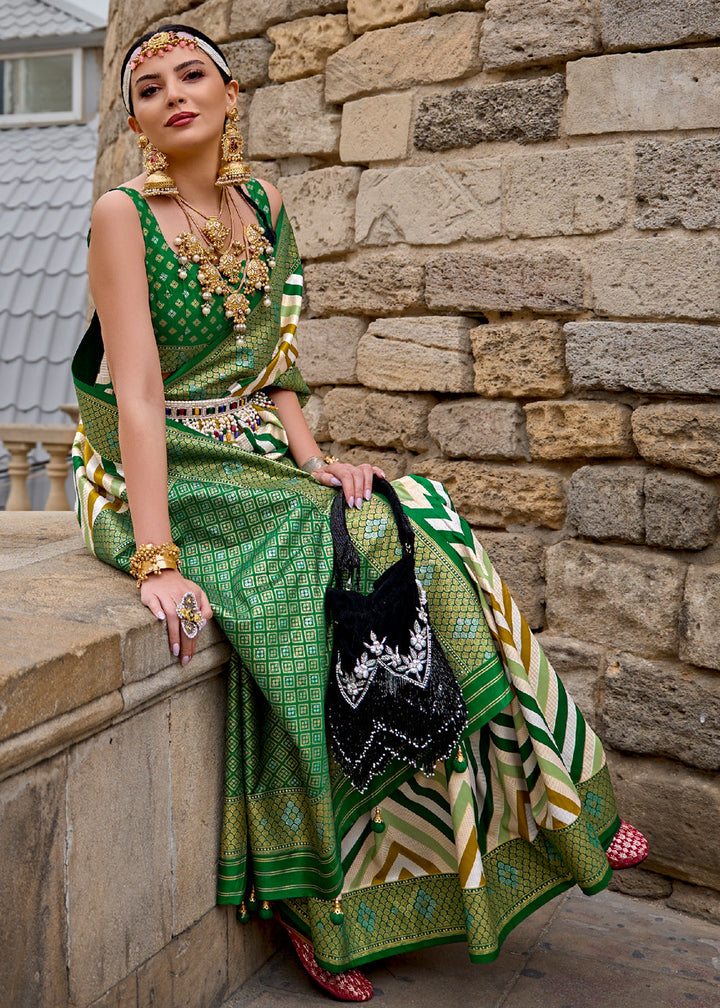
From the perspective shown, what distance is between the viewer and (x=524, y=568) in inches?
106

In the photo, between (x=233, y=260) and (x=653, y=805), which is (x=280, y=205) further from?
(x=653, y=805)

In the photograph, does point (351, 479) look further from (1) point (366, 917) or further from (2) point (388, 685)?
(1) point (366, 917)

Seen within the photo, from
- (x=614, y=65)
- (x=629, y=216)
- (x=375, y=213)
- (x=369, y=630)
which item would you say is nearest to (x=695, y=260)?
(x=629, y=216)

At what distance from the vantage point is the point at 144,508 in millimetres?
1792

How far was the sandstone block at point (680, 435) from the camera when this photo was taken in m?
2.37


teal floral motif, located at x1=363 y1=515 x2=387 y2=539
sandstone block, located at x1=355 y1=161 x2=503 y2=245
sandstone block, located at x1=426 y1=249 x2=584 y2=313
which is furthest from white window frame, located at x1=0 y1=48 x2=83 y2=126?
teal floral motif, located at x1=363 y1=515 x2=387 y2=539

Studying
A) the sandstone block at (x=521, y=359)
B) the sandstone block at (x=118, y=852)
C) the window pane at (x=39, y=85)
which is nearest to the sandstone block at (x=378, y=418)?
the sandstone block at (x=521, y=359)

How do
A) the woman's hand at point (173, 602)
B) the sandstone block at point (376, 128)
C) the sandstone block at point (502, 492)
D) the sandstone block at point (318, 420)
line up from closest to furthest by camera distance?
the woman's hand at point (173, 602), the sandstone block at point (502, 492), the sandstone block at point (376, 128), the sandstone block at point (318, 420)

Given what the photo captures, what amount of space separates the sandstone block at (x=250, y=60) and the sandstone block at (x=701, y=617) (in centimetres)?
201

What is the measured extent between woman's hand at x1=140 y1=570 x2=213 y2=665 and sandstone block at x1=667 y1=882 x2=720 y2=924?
1.54 m

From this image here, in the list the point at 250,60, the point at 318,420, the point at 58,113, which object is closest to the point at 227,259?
the point at 318,420

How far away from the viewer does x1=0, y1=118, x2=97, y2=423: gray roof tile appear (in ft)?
31.7

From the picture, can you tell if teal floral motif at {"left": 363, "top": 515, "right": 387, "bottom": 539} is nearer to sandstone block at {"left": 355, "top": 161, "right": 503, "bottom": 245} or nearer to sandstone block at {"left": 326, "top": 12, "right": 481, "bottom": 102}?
sandstone block at {"left": 355, "top": 161, "right": 503, "bottom": 245}

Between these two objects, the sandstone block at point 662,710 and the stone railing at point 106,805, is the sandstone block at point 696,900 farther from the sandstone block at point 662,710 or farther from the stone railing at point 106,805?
the stone railing at point 106,805
